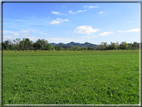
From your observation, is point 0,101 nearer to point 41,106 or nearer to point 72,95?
point 41,106

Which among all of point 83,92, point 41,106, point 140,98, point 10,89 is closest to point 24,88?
point 10,89

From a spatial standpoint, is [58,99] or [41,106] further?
[58,99]

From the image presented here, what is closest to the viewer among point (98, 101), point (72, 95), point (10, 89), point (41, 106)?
point (41, 106)

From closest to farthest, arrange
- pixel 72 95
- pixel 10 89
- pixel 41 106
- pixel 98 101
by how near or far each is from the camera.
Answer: pixel 41 106 < pixel 98 101 < pixel 72 95 < pixel 10 89

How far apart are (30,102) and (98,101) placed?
3.58m

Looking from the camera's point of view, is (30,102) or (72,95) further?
(72,95)

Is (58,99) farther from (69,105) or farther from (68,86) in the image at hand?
(68,86)

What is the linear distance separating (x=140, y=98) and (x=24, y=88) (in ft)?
23.5

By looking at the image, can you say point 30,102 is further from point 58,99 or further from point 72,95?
point 72,95

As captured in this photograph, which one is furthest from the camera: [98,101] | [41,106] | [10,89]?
[10,89]

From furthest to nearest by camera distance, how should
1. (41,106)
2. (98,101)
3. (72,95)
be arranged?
1. (72,95)
2. (98,101)
3. (41,106)

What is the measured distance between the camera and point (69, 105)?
15.5 feet

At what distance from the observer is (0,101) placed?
5.12m

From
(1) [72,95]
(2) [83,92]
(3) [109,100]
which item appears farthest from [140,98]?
(1) [72,95]
